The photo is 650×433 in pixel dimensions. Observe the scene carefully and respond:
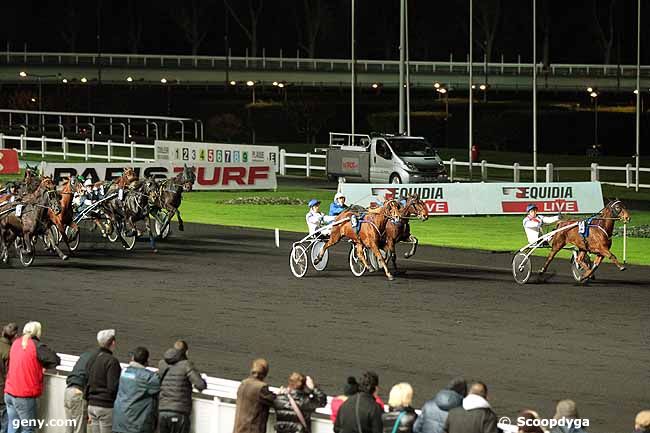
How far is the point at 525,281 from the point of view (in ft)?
82.6

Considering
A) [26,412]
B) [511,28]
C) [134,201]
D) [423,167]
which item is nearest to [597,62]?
[511,28]

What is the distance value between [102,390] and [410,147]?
1429 inches

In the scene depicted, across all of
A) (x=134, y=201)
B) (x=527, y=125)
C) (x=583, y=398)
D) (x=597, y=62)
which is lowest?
(x=583, y=398)

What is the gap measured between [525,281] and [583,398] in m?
9.98

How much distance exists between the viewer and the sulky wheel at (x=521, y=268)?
2505 cm

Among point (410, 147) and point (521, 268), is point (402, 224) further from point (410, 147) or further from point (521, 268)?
point (410, 147)

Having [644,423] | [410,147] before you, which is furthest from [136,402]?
[410,147]

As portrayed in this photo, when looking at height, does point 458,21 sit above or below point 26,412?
above

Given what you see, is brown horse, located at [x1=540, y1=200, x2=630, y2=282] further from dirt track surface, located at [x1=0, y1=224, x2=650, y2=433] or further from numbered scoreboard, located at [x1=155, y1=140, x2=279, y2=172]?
numbered scoreboard, located at [x1=155, y1=140, x2=279, y2=172]

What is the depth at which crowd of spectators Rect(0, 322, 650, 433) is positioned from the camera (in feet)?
35.7

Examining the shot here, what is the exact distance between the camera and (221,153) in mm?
51094

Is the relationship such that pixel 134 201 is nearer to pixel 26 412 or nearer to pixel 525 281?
pixel 525 281

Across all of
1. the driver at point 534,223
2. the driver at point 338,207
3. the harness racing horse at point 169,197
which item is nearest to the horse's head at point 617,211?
the driver at point 534,223

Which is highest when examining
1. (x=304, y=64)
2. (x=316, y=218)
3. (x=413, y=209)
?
(x=304, y=64)
